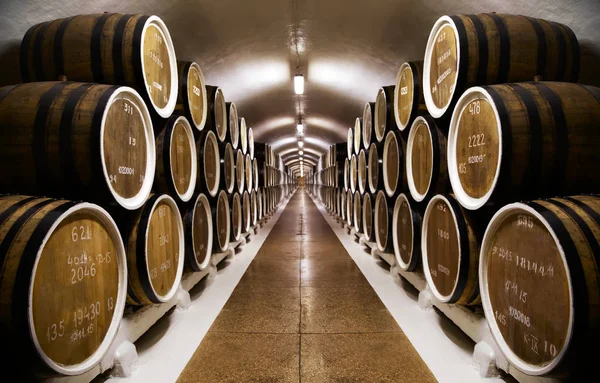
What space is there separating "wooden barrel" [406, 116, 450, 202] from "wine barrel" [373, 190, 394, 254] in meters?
0.77

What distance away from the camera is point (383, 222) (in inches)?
169

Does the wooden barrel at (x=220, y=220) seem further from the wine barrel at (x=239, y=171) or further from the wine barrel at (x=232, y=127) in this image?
the wine barrel at (x=232, y=127)

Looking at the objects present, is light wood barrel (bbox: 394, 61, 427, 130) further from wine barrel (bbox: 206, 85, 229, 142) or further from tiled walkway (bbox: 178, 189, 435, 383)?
wine barrel (bbox: 206, 85, 229, 142)

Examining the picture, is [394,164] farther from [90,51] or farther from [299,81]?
[299,81]

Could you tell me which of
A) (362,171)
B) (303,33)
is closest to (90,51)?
(303,33)

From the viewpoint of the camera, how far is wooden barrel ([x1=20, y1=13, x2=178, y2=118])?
2.31m

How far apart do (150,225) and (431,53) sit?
8.51ft

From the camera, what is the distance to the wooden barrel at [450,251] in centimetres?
214

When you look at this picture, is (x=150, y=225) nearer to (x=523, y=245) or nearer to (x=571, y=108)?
(x=523, y=245)

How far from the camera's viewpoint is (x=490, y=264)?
1.86 m

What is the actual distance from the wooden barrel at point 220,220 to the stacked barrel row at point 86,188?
0.89 metres

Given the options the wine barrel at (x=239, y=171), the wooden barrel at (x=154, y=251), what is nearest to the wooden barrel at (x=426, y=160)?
the wooden barrel at (x=154, y=251)

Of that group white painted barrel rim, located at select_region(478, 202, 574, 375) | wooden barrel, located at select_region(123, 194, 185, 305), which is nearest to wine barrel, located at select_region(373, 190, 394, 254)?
white painted barrel rim, located at select_region(478, 202, 574, 375)

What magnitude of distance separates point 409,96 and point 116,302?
3073mm
